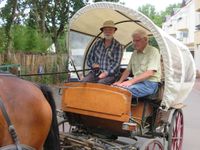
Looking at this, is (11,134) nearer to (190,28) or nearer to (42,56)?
(42,56)

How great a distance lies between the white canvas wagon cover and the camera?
620 cm

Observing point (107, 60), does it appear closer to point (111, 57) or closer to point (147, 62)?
point (111, 57)

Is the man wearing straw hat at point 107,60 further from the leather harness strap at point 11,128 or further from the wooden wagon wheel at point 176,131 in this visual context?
the leather harness strap at point 11,128

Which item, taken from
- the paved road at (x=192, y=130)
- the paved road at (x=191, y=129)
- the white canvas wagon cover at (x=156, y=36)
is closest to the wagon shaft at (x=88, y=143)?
the paved road at (x=191, y=129)

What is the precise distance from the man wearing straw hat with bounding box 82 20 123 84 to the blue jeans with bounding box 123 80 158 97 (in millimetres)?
574

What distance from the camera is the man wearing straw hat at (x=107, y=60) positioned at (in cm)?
671

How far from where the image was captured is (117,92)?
5875 mm

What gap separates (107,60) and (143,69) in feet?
2.07

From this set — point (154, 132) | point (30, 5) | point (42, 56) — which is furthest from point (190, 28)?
point (154, 132)

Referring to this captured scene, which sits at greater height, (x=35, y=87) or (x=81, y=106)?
(x=35, y=87)

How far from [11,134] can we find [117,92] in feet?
7.84

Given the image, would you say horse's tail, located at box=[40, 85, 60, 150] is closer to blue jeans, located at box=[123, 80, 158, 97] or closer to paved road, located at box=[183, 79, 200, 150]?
blue jeans, located at box=[123, 80, 158, 97]

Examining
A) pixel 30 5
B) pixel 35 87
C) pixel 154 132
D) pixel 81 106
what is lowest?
pixel 154 132

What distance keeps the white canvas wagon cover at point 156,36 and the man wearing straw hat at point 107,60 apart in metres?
0.46
